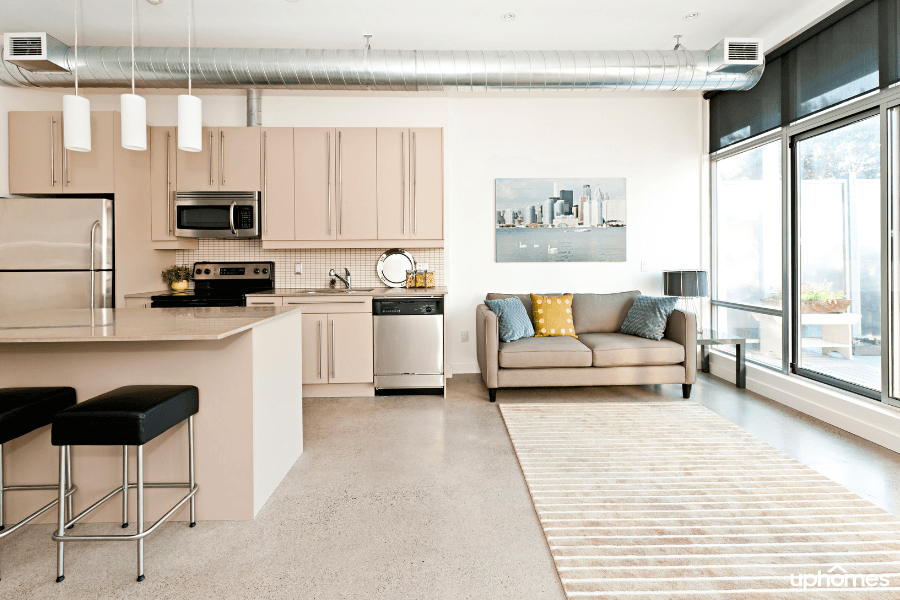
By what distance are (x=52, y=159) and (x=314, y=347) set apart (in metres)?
2.63

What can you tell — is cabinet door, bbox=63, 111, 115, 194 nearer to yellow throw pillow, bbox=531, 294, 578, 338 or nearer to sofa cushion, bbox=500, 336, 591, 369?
sofa cushion, bbox=500, 336, 591, 369

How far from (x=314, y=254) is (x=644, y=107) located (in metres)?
3.75

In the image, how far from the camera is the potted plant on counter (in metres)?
4.50

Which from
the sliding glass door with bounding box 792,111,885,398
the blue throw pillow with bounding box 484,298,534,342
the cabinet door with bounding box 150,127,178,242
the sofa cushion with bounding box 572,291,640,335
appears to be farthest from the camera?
the sofa cushion with bounding box 572,291,640,335

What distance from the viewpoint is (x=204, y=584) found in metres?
1.72

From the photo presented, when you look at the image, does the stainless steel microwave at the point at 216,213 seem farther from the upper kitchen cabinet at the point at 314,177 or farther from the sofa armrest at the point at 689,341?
the sofa armrest at the point at 689,341

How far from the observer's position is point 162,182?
173 inches

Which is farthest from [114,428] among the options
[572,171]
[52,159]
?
[572,171]

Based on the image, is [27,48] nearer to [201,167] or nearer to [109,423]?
[201,167]

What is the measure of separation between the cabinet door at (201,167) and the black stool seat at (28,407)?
2814 mm

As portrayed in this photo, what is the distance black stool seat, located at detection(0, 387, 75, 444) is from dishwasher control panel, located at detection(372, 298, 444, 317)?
2427 mm

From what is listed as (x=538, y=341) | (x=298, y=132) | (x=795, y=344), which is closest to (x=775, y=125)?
(x=795, y=344)

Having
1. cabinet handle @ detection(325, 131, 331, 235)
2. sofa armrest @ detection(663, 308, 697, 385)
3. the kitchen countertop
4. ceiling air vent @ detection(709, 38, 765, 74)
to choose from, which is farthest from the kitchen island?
ceiling air vent @ detection(709, 38, 765, 74)

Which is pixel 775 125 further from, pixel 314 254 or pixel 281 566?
pixel 281 566
